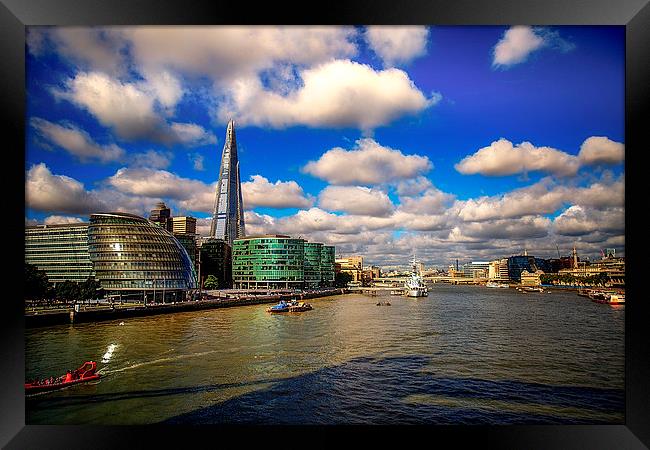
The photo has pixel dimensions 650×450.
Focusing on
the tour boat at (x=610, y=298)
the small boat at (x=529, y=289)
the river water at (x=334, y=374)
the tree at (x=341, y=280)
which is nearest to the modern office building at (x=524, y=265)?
the small boat at (x=529, y=289)

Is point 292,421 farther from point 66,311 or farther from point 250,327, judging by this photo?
point 66,311

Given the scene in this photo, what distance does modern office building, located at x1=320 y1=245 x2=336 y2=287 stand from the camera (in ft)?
165

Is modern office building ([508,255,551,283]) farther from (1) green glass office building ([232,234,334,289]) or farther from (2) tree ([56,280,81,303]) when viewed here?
(2) tree ([56,280,81,303])

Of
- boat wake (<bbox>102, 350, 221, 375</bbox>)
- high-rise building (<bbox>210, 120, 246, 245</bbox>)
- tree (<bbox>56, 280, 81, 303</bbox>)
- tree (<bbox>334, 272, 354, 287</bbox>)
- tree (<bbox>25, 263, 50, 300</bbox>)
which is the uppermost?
high-rise building (<bbox>210, 120, 246, 245</bbox>)

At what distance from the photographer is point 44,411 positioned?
7406mm

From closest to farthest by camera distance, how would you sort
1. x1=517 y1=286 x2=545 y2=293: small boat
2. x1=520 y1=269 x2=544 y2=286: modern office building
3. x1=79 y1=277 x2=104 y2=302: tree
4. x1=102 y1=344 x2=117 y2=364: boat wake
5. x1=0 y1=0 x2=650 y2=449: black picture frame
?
x1=0 y1=0 x2=650 y2=449: black picture frame < x1=102 y1=344 x2=117 y2=364: boat wake < x1=79 y1=277 x2=104 y2=302: tree < x1=517 y1=286 x2=545 y2=293: small boat < x1=520 y1=269 x2=544 y2=286: modern office building

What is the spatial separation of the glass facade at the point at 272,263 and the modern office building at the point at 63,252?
64.5 feet

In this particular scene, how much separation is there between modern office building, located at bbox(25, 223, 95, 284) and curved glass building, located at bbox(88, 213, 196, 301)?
2.08 meters

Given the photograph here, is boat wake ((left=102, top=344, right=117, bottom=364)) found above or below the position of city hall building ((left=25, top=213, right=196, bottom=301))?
below

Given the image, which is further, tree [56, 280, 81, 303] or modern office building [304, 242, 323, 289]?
modern office building [304, 242, 323, 289]

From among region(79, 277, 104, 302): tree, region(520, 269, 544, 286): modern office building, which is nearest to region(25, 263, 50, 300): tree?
region(79, 277, 104, 302): tree

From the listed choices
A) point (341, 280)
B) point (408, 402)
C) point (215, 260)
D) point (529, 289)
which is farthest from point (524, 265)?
point (408, 402)

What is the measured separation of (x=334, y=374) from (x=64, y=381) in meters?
5.56
